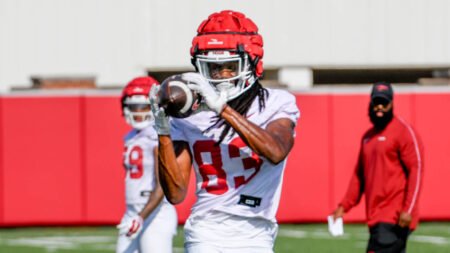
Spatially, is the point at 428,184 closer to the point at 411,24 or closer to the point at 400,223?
the point at 411,24

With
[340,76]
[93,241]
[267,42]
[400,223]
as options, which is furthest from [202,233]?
[340,76]

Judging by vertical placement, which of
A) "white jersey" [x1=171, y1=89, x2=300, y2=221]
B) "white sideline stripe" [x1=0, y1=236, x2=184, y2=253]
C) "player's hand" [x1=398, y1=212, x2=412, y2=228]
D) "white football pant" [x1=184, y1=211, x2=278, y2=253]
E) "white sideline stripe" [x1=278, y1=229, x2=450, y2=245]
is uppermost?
"white jersey" [x1=171, y1=89, x2=300, y2=221]

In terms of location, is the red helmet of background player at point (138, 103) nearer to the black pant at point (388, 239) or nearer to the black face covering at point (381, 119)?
the black face covering at point (381, 119)

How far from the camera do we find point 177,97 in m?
4.48

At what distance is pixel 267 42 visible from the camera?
1869 cm

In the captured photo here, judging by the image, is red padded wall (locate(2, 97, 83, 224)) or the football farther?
red padded wall (locate(2, 97, 83, 224))

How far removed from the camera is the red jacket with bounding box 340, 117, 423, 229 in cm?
771

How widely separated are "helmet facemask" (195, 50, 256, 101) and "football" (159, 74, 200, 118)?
12.9 inches

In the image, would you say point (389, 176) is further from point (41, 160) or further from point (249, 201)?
point (41, 160)

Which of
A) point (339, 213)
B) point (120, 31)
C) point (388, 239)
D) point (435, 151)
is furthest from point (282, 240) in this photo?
point (120, 31)

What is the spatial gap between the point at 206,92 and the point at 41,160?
1041cm

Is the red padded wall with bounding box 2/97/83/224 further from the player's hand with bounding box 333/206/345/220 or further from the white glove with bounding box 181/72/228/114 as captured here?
the white glove with bounding box 181/72/228/114

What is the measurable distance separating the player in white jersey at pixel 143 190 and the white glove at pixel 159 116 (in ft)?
8.41

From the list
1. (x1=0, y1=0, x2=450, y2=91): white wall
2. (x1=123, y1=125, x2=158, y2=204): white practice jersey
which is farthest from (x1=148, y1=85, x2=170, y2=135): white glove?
(x1=0, y1=0, x2=450, y2=91): white wall
